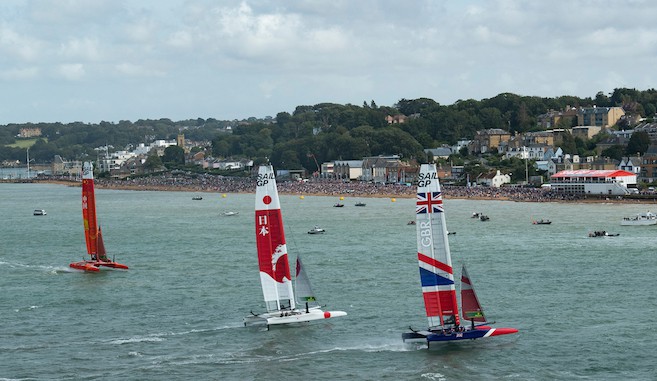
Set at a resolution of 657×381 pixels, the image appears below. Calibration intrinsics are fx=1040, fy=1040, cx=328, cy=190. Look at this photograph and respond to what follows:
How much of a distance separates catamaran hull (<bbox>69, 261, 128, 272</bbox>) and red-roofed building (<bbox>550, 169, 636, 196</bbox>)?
56.7 metres

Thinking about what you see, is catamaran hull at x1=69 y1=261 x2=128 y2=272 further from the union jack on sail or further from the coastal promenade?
the coastal promenade

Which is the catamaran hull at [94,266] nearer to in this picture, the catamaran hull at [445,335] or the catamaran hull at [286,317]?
the catamaran hull at [286,317]

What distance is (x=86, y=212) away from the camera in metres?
51.4

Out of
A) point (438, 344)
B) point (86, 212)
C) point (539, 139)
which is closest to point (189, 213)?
point (86, 212)

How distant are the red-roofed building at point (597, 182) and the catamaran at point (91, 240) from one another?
183 ft

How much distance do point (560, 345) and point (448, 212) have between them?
55.9 m

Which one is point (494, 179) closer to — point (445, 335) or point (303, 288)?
point (303, 288)

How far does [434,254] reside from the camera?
29172 millimetres

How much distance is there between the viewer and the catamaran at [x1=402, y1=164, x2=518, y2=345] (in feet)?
94.9

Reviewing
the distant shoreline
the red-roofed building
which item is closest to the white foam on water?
the distant shoreline

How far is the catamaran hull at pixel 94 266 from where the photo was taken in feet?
157

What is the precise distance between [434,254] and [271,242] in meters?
6.41

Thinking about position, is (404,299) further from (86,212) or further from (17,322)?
(86,212)

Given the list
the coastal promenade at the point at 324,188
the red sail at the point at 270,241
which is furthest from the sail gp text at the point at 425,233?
the coastal promenade at the point at 324,188
